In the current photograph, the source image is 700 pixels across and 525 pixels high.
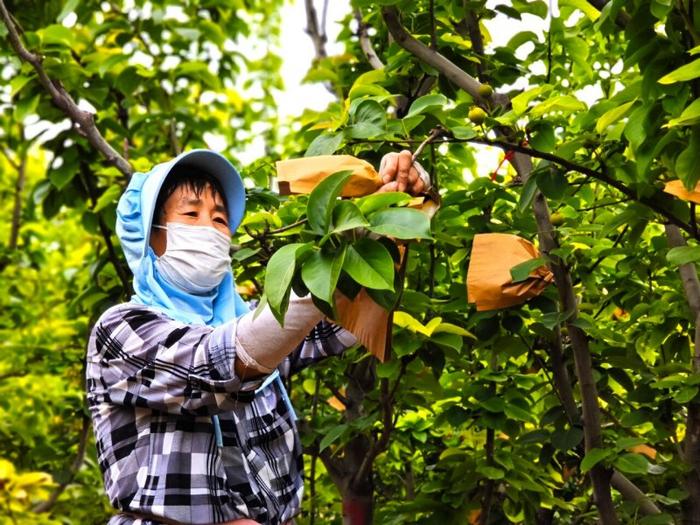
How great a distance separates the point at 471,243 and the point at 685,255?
2.58 ft

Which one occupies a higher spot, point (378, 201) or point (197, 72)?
point (197, 72)

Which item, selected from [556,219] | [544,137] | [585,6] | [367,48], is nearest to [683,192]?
[544,137]

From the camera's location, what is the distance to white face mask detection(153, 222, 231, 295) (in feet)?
7.16

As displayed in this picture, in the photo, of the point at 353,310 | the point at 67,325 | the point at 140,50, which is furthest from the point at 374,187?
the point at 67,325

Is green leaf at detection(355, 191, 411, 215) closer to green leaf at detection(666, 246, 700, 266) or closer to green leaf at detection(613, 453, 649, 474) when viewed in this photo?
green leaf at detection(666, 246, 700, 266)

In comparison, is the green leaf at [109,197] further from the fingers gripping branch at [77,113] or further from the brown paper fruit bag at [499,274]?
the brown paper fruit bag at [499,274]

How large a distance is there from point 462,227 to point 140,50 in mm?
2210

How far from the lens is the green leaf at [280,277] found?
4.66ft

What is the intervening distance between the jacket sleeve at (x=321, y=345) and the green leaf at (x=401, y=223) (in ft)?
3.03

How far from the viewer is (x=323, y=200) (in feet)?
4.91

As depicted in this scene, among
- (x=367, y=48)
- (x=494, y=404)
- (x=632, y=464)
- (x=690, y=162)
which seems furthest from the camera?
(x=367, y=48)

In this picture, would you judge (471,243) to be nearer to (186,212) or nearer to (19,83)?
(186,212)

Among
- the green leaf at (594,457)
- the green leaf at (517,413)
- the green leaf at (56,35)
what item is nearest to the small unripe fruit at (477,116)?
the green leaf at (594,457)

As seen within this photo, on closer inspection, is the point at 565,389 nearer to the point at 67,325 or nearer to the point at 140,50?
the point at 140,50
